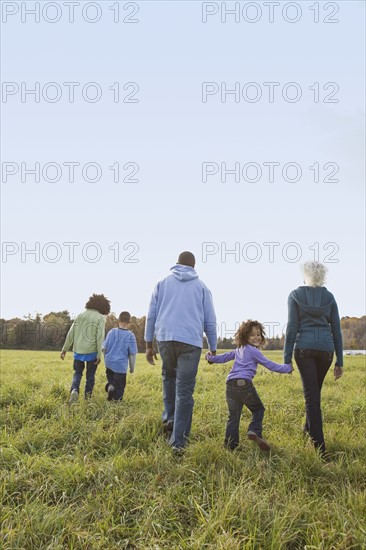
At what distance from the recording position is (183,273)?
6164 mm

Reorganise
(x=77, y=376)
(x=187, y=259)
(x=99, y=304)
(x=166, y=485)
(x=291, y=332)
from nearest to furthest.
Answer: (x=166, y=485), (x=291, y=332), (x=187, y=259), (x=77, y=376), (x=99, y=304)

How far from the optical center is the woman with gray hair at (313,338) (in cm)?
589

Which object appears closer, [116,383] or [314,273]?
[314,273]

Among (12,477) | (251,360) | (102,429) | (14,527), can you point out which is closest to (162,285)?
(251,360)

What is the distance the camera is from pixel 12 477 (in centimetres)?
486

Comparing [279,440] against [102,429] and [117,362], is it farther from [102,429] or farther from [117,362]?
[117,362]

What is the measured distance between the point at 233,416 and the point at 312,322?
4.82 ft

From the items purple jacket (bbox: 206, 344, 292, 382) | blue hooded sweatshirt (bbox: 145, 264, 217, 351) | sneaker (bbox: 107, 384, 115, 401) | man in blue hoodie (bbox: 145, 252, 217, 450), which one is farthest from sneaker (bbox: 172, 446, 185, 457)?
sneaker (bbox: 107, 384, 115, 401)

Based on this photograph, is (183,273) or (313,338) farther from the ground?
(183,273)

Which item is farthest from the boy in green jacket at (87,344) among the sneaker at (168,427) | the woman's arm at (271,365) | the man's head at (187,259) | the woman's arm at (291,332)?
the woman's arm at (291,332)

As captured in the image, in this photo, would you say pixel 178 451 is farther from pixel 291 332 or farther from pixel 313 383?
pixel 291 332

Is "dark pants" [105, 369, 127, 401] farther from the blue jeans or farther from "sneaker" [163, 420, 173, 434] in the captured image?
the blue jeans

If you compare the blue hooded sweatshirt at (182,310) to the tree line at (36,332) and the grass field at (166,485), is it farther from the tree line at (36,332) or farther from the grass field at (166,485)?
the tree line at (36,332)

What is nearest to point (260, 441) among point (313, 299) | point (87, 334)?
point (313, 299)
